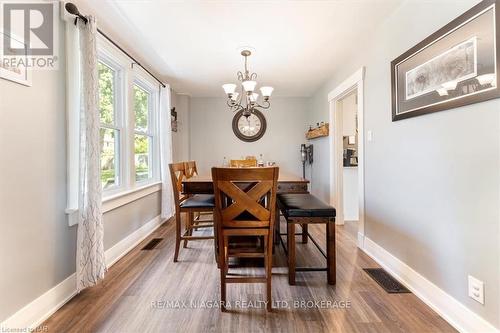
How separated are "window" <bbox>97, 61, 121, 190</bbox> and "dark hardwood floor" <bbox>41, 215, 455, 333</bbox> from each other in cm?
96

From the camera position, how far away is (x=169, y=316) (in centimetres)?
168

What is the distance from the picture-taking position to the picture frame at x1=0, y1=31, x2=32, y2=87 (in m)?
1.39

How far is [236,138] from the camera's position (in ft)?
17.6

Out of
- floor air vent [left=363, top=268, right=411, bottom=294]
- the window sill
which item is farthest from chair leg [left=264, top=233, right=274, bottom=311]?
the window sill

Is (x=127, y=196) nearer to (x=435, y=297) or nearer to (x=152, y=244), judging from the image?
(x=152, y=244)

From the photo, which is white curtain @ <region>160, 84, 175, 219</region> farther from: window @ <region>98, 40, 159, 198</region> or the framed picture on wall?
the framed picture on wall

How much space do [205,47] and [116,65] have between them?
39.3 inches

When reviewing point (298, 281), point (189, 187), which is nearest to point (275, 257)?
point (298, 281)

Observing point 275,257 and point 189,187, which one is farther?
point 275,257

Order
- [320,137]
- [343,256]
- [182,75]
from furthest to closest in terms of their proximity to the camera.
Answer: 1. [320,137]
2. [182,75]
3. [343,256]

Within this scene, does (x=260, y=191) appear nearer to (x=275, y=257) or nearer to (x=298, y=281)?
(x=298, y=281)

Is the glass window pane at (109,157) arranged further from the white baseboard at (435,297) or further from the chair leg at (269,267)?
the white baseboard at (435,297)

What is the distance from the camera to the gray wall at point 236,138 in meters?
5.36

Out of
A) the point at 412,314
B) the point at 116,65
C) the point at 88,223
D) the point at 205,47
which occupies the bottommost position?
the point at 412,314
